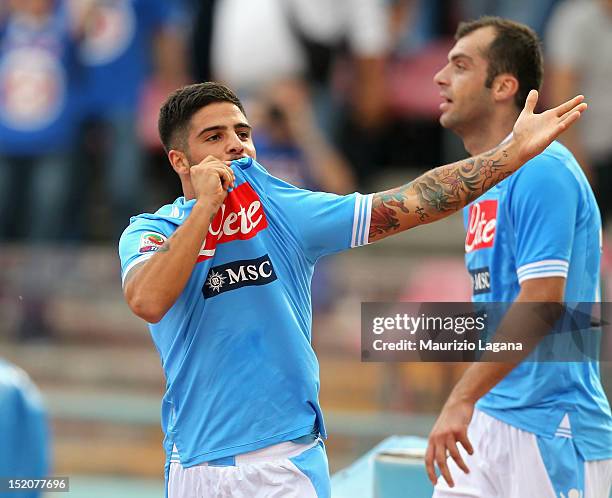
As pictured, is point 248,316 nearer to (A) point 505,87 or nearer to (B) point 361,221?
(B) point 361,221

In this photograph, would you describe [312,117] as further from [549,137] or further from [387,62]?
[549,137]

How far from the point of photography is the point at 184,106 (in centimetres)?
379

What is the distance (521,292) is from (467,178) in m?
0.59

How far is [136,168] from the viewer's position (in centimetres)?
988

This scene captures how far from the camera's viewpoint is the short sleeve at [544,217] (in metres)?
3.96

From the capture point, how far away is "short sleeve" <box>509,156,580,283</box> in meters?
3.96

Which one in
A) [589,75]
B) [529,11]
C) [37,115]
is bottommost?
[589,75]

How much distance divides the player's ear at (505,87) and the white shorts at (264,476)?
1.53 metres

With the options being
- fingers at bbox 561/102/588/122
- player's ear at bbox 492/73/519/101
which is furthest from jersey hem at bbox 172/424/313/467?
player's ear at bbox 492/73/519/101

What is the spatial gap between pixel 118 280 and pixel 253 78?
213 cm

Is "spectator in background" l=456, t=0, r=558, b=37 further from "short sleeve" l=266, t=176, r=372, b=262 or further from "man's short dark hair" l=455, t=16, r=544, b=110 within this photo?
"short sleeve" l=266, t=176, r=372, b=262

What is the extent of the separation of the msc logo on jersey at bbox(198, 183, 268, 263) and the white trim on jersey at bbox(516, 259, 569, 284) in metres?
0.92

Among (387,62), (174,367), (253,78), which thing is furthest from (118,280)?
(174,367)

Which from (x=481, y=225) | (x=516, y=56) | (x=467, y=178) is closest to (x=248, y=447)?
A: (x=467, y=178)
